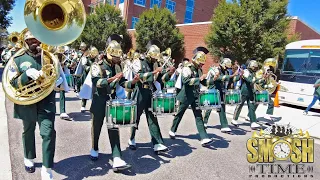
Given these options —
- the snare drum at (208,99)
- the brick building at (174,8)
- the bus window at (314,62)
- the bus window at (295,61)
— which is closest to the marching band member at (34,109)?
the snare drum at (208,99)

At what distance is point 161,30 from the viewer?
23.5 metres

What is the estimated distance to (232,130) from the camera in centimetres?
743

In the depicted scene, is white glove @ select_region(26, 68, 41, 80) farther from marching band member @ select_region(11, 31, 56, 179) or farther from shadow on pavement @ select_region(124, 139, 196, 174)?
shadow on pavement @ select_region(124, 139, 196, 174)

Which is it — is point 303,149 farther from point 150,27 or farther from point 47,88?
point 150,27

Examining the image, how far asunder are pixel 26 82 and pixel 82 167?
1557mm

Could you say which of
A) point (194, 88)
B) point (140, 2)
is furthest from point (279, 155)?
point (140, 2)

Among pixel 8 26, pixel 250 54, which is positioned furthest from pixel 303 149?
pixel 8 26

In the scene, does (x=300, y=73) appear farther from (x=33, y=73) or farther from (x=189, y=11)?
(x=189, y=11)

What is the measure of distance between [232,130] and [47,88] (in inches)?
207

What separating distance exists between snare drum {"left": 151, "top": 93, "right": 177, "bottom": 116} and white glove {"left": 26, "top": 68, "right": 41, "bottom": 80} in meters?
2.00

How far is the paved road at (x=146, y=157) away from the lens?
4152 mm

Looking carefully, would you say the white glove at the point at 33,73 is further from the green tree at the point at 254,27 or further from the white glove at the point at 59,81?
the green tree at the point at 254,27

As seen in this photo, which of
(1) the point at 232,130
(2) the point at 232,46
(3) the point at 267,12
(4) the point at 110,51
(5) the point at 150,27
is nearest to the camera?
(4) the point at 110,51

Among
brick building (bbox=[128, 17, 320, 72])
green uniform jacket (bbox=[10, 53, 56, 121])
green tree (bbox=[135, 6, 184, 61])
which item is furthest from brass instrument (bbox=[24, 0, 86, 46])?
green tree (bbox=[135, 6, 184, 61])
